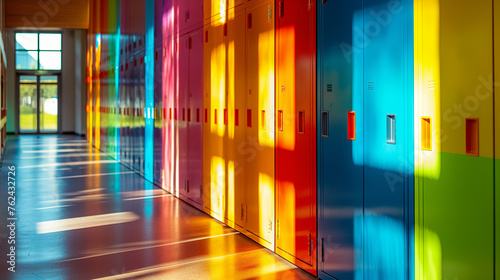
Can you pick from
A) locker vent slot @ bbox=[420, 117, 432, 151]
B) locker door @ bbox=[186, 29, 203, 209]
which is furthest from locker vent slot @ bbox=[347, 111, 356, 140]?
locker door @ bbox=[186, 29, 203, 209]

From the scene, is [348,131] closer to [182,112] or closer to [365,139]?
[365,139]

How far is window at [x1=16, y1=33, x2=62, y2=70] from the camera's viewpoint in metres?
25.6

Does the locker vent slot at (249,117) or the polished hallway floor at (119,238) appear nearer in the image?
the polished hallway floor at (119,238)

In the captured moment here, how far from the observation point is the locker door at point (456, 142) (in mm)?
2676

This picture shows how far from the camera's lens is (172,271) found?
15.0 feet

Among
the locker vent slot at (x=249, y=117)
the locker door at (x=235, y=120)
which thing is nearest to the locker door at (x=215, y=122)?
the locker door at (x=235, y=120)

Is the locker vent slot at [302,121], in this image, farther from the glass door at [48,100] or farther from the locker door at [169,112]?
the glass door at [48,100]

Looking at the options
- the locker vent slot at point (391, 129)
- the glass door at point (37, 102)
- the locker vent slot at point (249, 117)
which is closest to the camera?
the locker vent slot at point (391, 129)

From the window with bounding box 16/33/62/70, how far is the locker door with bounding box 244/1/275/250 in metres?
21.9

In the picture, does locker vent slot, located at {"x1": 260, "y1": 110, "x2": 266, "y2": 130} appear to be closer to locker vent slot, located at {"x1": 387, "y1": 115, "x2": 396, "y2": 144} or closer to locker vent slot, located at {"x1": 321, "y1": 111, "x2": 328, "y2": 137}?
locker vent slot, located at {"x1": 321, "y1": 111, "x2": 328, "y2": 137}

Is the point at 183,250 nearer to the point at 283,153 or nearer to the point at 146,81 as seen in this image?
the point at 283,153

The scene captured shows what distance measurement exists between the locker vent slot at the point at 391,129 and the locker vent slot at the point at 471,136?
2.05 ft

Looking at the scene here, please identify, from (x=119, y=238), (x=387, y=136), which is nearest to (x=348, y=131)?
(x=387, y=136)

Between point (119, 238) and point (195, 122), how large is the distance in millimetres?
2225
